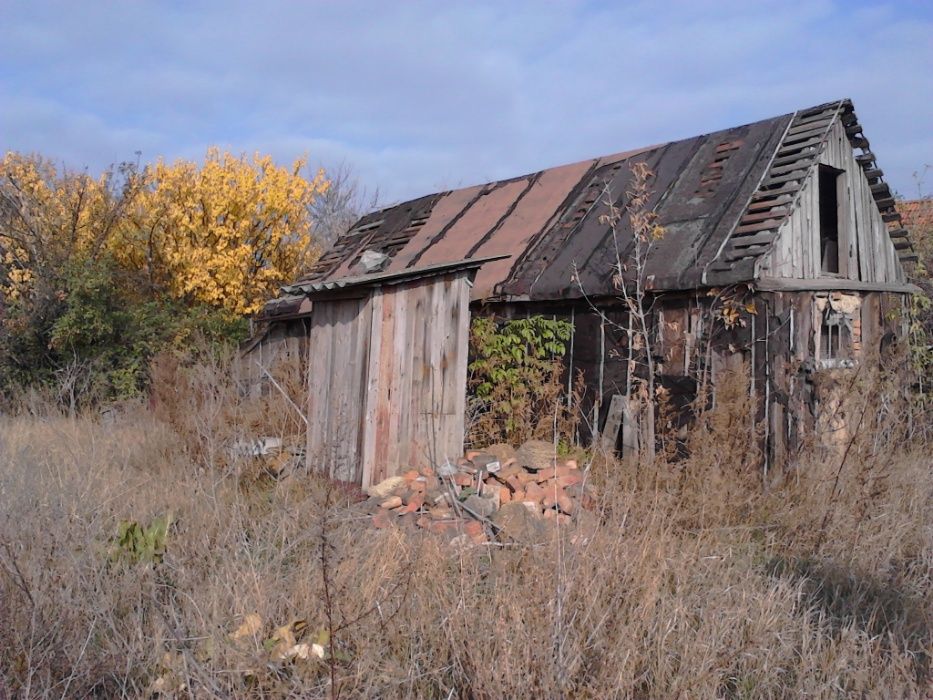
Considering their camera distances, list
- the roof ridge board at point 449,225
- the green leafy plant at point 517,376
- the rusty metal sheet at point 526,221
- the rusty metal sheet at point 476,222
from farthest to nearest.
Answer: the roof ridge board at point 449,225 → the rusty metal sheet at point 476,222 → the rusty metal sheet at point 526,221 → the green leafy plant at point 517,376

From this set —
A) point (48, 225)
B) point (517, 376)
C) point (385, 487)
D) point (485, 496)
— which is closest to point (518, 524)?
point (485, 496)

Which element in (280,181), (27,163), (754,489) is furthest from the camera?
(27,163)

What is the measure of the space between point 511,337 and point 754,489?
12.8ft

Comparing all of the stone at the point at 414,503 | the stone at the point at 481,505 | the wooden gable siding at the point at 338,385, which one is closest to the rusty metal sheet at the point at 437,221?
the wooden gable siding at the point at 338,385

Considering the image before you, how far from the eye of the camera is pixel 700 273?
8148mm

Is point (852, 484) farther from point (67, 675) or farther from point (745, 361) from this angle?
point (67, 675)

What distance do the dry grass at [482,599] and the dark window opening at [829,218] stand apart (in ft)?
16.8

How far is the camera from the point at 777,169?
9.21m

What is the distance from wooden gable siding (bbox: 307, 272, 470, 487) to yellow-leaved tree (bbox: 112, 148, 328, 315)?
723 centimetres

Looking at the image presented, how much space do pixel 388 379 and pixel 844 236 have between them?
638 centimetres

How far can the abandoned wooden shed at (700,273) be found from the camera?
7.88 m

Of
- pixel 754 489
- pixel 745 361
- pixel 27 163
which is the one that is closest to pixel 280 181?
pixel 27 163

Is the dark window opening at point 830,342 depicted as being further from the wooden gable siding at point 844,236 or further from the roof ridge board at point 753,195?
the roof ridge board at point 753,195

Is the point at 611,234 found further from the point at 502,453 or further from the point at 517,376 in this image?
the point at 502,453
